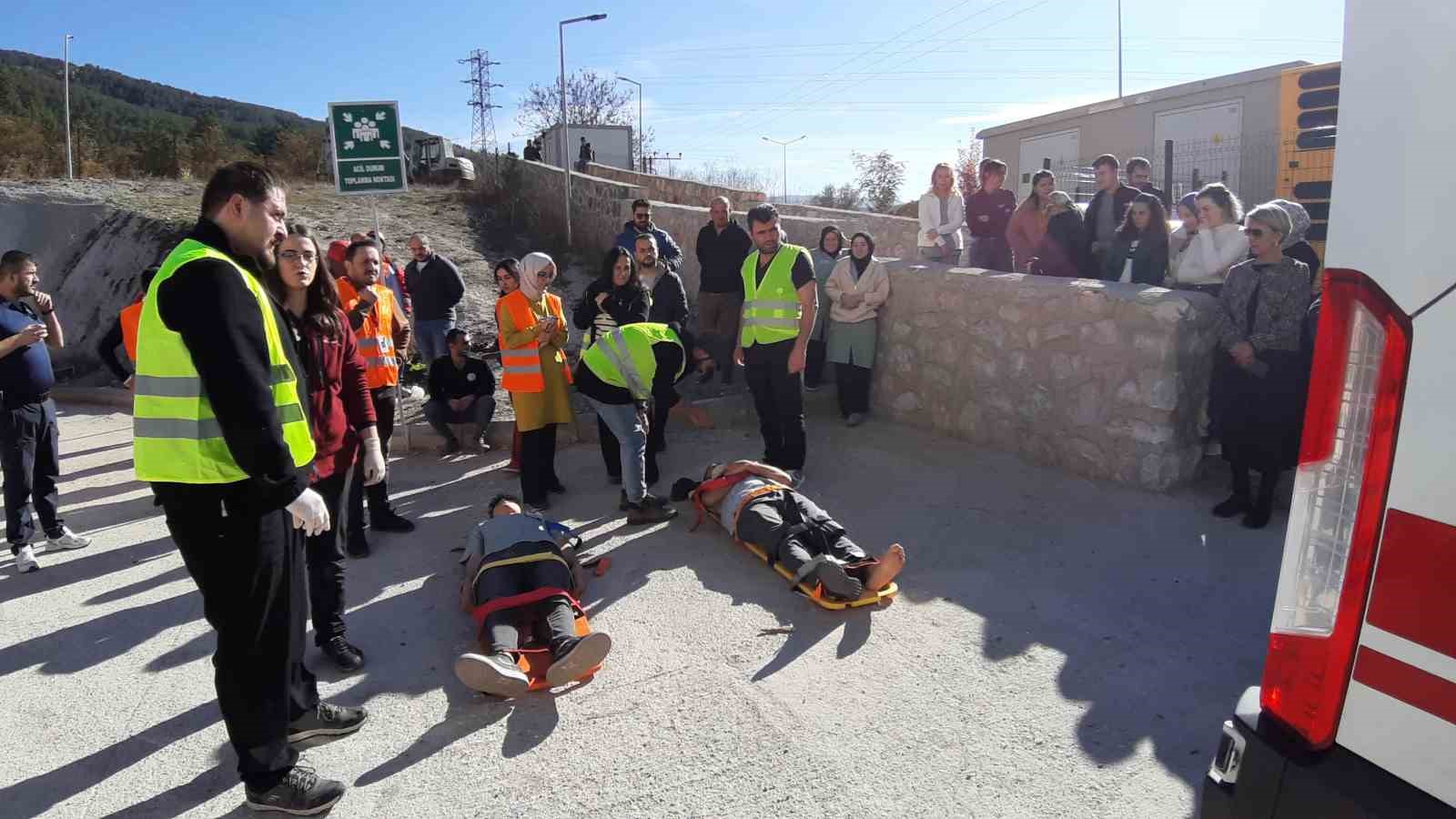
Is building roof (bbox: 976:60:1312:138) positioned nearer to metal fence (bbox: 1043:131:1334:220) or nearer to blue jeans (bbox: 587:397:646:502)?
metal fence (bbox: 1043:131:1334:220)

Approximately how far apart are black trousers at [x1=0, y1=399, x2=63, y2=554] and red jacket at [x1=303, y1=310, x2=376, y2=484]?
8.75 ft

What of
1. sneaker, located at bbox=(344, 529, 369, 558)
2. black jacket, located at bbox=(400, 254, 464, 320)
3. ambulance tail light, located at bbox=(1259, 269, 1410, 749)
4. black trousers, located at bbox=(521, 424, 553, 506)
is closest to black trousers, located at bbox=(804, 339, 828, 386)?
black trousers, located at bbox=(521, 424, 553, 506)

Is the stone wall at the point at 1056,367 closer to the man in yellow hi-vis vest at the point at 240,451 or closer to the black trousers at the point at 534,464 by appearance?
the black trousers at the point at 534,464

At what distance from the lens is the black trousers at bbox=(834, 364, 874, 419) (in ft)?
24.4

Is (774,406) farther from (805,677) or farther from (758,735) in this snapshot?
(758,735)

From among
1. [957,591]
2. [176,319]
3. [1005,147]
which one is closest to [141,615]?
[176,319]

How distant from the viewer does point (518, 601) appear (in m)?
3.82

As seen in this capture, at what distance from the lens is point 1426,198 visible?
131 centimetres

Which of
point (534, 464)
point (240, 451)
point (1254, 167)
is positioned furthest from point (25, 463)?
point (1254, 167)

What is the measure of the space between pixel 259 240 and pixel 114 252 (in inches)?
549

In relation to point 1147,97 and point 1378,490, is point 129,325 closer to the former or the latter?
point 1378,490

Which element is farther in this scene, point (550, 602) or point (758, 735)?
A: point (550, 602)

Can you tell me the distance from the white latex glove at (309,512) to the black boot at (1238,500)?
182 inches

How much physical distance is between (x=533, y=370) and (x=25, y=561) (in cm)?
301
